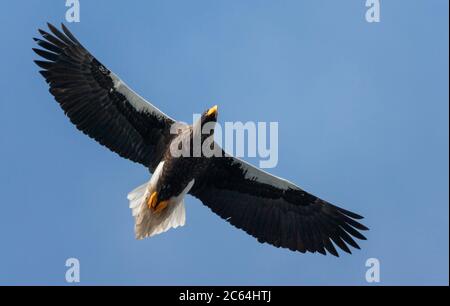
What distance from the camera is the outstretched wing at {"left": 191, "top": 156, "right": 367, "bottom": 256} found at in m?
14.8

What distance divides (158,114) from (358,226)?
363 centimetres

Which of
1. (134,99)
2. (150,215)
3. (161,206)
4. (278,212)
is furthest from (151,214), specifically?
(278,212)

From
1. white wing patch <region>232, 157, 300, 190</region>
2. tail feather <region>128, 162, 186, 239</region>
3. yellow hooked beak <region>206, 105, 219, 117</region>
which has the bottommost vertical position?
tail feather <region>128, 162, 186, 239</region>

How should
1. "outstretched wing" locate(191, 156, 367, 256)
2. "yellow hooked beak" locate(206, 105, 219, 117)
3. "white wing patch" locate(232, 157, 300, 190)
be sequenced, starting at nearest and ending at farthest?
"yellow hooked beak" locate(206, 105, 219, 117) < "white wing patch" locate(232, 157, 300, 190) < "outstretched wing" locate(191, 156, 367, 256)

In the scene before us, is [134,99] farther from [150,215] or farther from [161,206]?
[150,215]

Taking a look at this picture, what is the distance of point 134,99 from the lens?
14.4 metres

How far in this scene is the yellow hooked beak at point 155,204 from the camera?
14.2 meters

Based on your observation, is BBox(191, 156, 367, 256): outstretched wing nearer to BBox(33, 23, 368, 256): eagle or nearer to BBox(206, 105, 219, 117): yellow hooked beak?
BBox(33, 23, 368, 256): eagle

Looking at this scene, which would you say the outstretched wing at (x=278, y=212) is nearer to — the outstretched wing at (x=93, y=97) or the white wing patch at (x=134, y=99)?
the outstretched wing at (x=93, y=97)

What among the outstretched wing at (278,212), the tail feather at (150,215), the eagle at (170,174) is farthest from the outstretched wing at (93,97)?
the outstretched wing at (278,212)

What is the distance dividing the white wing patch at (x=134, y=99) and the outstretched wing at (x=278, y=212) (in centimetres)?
140

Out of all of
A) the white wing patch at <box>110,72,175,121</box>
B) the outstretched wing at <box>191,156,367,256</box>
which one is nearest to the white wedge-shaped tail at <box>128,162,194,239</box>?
the outstretched wing at <box>191,156,367,256</box>

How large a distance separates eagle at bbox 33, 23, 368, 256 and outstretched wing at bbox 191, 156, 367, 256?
0.02 metres

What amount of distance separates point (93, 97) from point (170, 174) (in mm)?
1765
